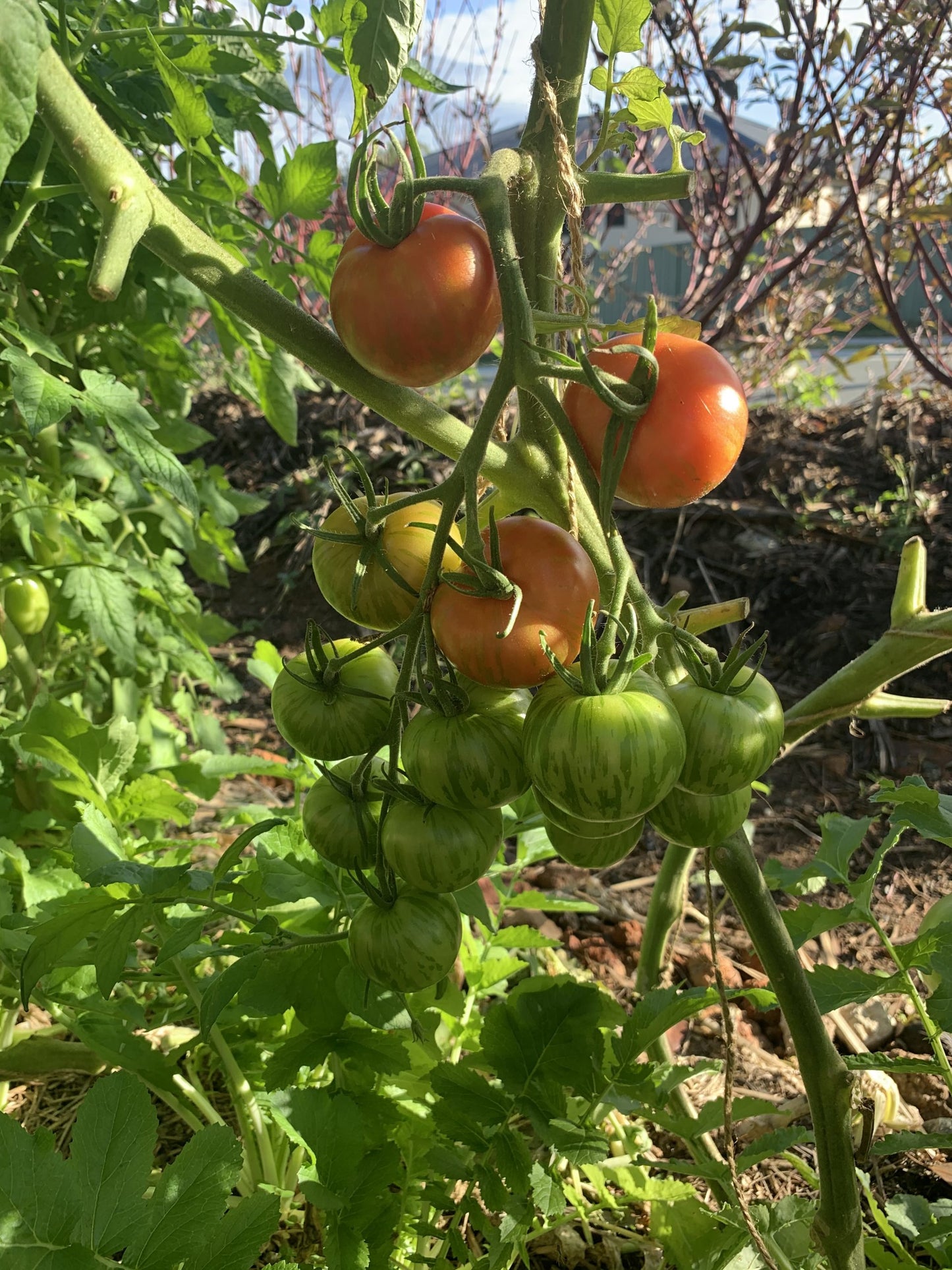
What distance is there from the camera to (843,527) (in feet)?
10.3

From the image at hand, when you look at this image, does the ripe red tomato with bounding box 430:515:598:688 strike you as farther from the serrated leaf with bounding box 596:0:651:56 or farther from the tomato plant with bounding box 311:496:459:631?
the serrated leaf with bounding box 596:0:651:56

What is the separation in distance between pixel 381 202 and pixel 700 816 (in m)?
0.47

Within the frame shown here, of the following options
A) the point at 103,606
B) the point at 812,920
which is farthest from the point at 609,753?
the point at 103,606

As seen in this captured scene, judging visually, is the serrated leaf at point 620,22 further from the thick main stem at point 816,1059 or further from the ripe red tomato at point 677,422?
the thick main stem at point 816,1059

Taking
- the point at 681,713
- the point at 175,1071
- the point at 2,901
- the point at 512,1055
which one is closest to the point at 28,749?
the point at 2,901

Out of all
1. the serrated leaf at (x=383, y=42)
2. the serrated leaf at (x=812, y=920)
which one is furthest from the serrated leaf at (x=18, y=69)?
the serrated leaf at (x=812, y=920)

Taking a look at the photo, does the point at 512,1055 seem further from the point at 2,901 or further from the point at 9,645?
the point at 9,645

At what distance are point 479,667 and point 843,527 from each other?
288cm

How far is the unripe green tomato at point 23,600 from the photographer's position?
137 centimetres

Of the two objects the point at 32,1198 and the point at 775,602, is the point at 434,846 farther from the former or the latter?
the point at 775,602

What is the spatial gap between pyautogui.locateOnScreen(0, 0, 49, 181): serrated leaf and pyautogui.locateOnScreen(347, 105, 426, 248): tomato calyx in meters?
0.18

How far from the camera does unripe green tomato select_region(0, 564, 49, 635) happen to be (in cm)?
137

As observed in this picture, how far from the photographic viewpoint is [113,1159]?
2.09ft

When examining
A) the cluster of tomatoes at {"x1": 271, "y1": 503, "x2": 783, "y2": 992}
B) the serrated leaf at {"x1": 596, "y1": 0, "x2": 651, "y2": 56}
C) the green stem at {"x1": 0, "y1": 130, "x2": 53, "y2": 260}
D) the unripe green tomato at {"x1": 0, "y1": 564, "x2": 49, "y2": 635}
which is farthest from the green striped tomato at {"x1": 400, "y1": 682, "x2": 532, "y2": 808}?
the unripe green tomato at {"x1": 0, "y1": 564, "x2": 49, "y2": 635}
